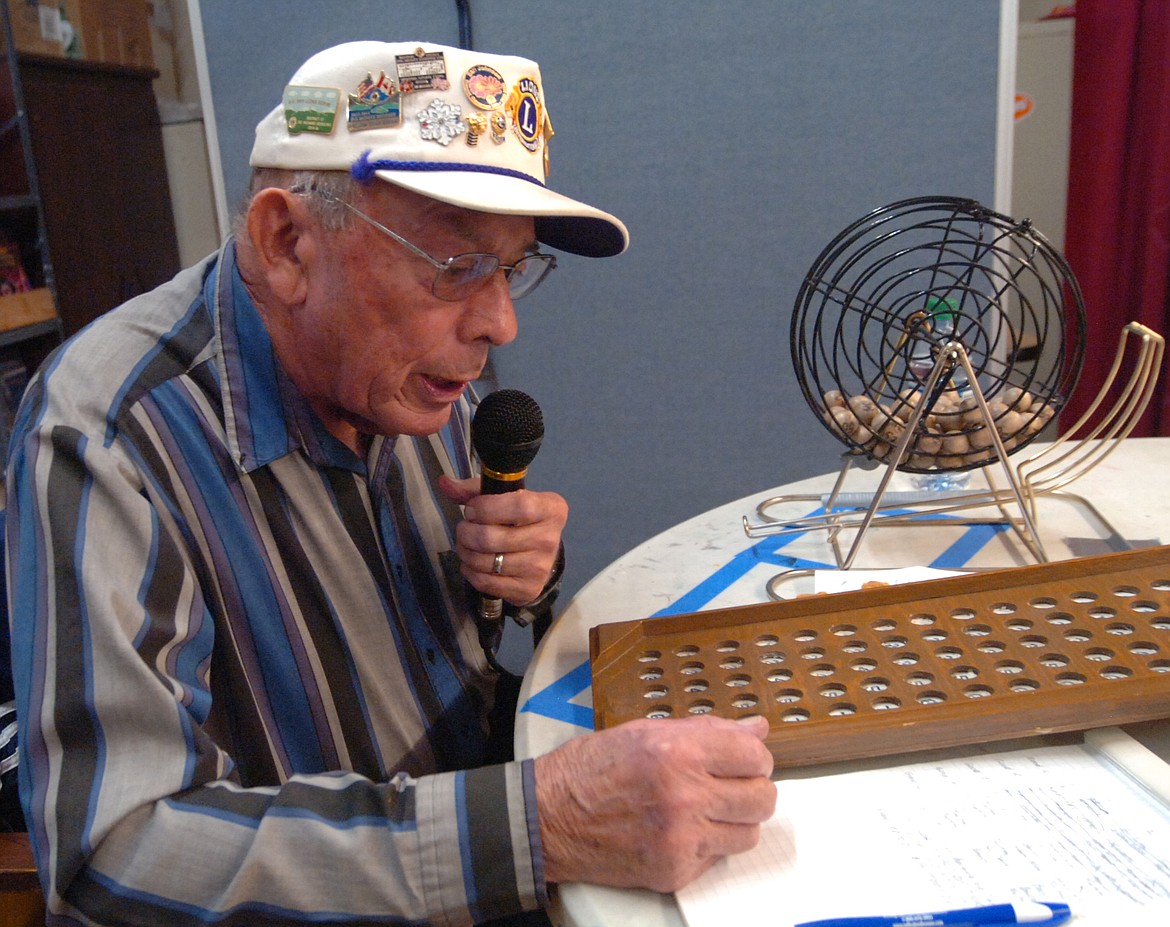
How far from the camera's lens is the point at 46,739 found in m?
0.63

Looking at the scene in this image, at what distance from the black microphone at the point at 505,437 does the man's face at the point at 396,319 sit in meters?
0.04

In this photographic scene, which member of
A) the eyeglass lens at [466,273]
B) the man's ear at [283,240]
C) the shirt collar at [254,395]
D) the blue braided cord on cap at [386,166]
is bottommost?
the shirt collar at [254,395]

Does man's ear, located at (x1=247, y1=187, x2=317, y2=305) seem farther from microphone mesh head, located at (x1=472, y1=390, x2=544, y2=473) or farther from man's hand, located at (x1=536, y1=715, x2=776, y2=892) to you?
man's hand, located at (x1=536, y1=715, x2=776, y2=892)

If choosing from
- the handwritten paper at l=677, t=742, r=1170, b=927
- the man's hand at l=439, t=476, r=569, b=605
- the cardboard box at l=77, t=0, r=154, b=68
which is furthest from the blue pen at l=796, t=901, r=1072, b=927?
the cardboard box at l=77, t=0, r=154, b=68

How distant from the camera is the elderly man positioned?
2.05 ft

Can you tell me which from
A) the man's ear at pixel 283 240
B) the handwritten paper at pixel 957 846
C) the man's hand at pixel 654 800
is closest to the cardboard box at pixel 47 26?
the man's ear at pixel 283 240

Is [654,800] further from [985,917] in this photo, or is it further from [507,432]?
[507,432]

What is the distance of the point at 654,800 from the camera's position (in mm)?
605

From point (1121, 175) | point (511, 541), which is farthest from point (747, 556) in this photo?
point (1121, 175)

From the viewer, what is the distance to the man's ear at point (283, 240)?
828mm

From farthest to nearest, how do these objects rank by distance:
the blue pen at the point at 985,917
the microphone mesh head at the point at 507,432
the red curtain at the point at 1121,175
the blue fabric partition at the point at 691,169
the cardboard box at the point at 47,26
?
the red curtain at the point at 1121,175 < the cardboard box at the point at 47,26 < the blue fabric partition at the point at 691,169 < the microphone mesh head at the point at 507,432 < the blue pen at the point at 985,917

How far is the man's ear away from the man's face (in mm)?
12

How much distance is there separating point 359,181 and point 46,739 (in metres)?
0.49

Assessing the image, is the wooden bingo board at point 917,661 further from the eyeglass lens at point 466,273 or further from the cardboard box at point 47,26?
the cardboard box at point 47,26
